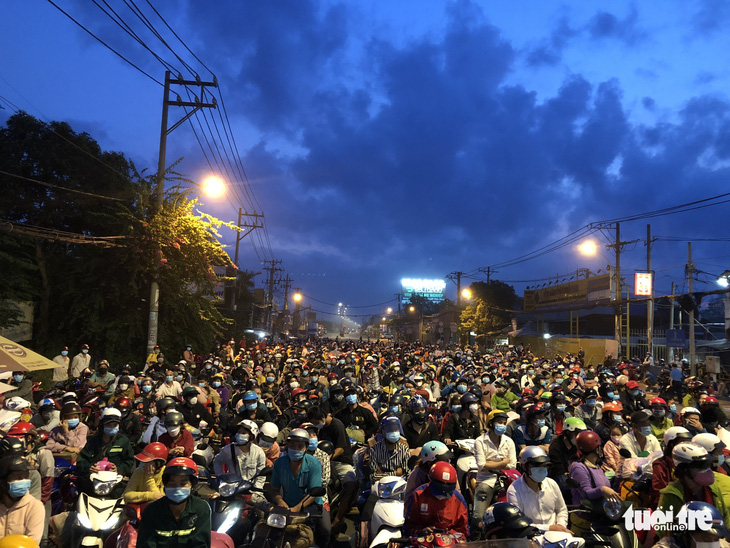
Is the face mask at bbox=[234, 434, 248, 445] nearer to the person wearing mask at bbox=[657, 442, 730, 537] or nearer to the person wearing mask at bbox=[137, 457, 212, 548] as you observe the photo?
the person wearing mask at bbox=[137, 457, 212, 548]

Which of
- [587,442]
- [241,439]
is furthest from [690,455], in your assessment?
[241,439]

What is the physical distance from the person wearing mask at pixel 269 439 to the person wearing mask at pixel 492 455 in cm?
283

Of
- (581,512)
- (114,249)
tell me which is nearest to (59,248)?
(114,249)

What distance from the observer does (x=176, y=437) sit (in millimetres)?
7254

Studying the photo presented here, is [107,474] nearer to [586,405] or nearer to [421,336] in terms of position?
[586,405]

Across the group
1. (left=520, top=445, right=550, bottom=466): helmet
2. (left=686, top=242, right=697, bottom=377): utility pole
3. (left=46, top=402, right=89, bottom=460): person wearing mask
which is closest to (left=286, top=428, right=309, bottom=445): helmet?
(left=520, top=445, right=550, bottom=466): helmet

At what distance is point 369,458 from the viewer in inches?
276

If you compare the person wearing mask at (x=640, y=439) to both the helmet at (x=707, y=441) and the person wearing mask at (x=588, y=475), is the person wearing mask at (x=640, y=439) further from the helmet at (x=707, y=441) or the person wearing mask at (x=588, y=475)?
the person wearing mask at (x=588, y=475)

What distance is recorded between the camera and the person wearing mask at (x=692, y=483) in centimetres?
444

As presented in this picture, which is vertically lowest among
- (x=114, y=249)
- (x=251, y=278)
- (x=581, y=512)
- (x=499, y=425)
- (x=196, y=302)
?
(x=581, y=512)

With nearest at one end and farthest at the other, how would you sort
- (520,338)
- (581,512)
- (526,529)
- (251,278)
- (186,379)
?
(526,529) → (581,512) → (186,379) → (520,338) → (251,278)

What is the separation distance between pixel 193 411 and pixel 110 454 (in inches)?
122

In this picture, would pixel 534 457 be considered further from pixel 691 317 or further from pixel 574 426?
pixel 691 317

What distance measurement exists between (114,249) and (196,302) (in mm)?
3732
